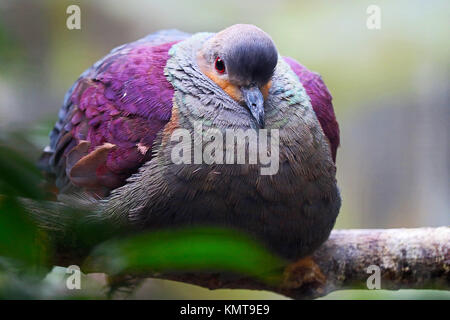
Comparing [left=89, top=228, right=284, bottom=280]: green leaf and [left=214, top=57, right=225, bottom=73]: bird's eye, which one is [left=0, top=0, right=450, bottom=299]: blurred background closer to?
[left=214, top=57, right=225, bottom=73]: bird's eye

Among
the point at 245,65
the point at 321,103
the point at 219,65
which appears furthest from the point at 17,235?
the point at 321,103

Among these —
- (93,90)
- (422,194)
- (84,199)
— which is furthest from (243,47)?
(422,194)

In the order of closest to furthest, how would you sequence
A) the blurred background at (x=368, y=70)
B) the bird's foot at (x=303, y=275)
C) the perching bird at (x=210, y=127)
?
1. the perching bird at (x=210, y=127)
2. the bird's foot at (x=303, y=275)
3. the blurred background at (x=368, y=70)

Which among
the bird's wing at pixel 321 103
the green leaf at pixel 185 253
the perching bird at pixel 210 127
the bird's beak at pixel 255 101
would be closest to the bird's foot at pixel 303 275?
the perching bird at pixel 210 127

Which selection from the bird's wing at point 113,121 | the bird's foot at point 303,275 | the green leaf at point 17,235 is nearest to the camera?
the green leaf at point 17,235

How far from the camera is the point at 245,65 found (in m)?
2.62

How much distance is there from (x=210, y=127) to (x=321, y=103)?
0.72 m

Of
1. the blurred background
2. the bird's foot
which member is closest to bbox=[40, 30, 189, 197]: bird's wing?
the bird's foot

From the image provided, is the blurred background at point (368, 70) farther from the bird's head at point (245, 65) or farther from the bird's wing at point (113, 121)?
the bird's head at point (245, 65)

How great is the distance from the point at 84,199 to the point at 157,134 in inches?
19.8

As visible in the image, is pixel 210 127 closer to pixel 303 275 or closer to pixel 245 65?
pixel 245 65

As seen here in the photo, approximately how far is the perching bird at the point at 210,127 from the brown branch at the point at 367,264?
1.04 ft

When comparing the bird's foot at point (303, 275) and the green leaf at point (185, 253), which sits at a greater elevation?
the green leaf at point (185, 253)

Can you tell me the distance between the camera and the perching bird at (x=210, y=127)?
2.50m
